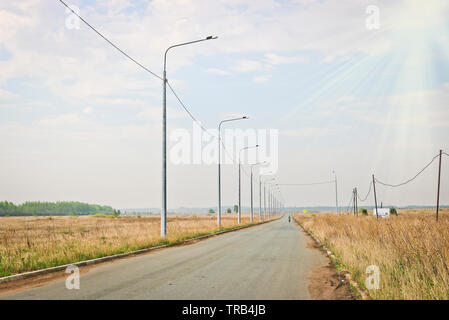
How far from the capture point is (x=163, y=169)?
2103 cm

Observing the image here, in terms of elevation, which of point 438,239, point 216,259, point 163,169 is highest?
point 163,169

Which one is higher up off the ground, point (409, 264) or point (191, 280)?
point (409, 264)

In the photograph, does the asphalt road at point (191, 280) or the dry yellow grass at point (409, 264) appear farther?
the asphalt road at point (191, 280)

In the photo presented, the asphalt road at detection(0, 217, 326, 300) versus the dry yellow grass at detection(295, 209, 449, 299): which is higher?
the dry yellow grass at detection(295, 209, 449, 299)

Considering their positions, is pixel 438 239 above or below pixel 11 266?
above

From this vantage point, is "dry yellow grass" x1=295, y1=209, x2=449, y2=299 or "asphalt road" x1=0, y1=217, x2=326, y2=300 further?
"asphalt road" x1=0, y1=217, x2=326, y2=300

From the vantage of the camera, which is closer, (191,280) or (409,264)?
(191,280)

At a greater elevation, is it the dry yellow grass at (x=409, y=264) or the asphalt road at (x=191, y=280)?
the dry yellow grass at (x=409, y=264)

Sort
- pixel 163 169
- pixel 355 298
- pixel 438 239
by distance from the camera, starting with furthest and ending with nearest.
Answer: pixel 163 169 → pixel 438 239 → pixel 355 298
